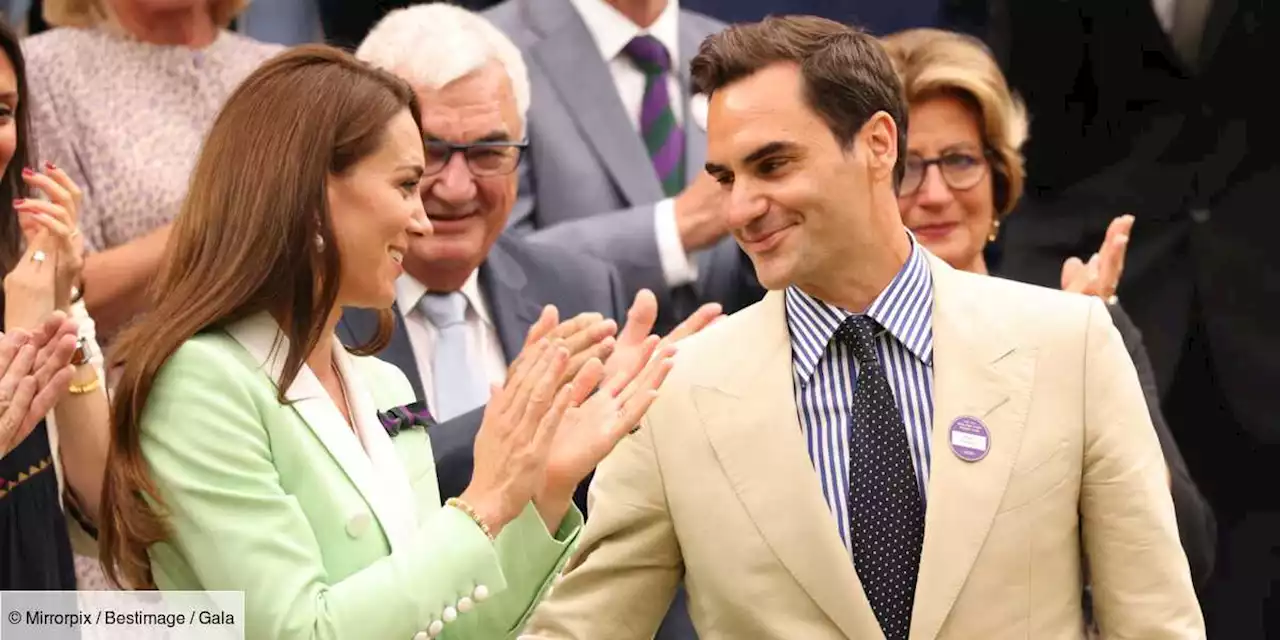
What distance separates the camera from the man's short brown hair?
11.2 ft

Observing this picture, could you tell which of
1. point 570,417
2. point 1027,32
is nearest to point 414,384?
point 570,417

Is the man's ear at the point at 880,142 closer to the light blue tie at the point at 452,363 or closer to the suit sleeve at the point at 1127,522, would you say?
the suit sleeve at the point at 1127,522

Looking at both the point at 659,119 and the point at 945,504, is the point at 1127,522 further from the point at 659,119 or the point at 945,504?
the point at 659,119

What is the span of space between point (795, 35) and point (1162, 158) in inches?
79.0

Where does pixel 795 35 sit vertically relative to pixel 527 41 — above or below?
above

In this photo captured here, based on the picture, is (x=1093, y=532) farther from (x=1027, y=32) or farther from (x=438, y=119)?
(x=1027, y=32)

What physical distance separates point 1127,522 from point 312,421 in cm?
121

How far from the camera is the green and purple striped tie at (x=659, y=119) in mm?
4926

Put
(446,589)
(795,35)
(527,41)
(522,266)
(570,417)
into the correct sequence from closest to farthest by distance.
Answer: (446,589) < (570,417) < (795,35) < (522,266) < (527,41)

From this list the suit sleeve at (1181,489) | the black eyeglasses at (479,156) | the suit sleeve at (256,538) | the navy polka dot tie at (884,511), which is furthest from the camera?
the suit sleeve at (1181,489)

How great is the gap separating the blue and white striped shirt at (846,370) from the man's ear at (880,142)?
0.55 feet

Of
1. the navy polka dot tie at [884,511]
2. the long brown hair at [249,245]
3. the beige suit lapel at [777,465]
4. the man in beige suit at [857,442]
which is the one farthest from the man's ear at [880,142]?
the long brown hair at [249,245]

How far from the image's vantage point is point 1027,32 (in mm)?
5215

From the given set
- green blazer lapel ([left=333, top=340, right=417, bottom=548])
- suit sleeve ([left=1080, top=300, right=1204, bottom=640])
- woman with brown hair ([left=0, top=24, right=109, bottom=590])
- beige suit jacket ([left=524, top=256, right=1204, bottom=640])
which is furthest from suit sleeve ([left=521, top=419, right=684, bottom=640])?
woman with brown hair ([left=0, top=24, right=109, bottom=590])
